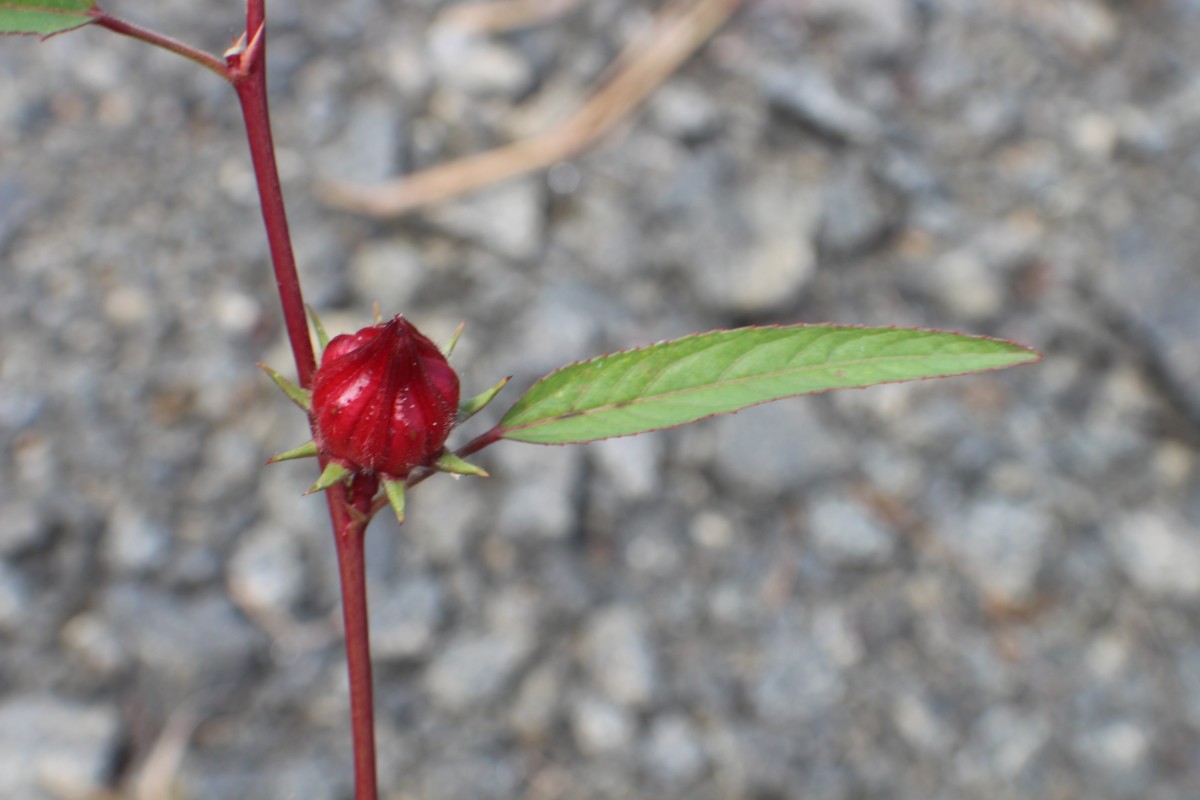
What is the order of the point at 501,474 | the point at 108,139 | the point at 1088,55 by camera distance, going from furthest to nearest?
1. the point at 1088,55
2. the point at 108,139
3. the point at 501,474

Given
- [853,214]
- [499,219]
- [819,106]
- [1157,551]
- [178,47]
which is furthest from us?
[819,106]

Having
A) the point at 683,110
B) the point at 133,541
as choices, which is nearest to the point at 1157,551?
the point at 683,110

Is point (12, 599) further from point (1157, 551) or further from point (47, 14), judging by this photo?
point (1157, 551)

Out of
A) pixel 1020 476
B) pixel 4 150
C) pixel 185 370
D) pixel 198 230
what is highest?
pixel 4 150

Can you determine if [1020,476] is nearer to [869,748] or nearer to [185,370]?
[869,748]

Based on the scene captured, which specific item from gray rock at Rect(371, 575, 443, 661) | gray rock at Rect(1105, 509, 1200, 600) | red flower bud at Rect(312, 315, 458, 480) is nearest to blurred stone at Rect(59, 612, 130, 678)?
gray rock at Rect(371, 575, 443, 661)

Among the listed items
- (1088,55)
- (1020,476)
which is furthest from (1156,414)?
(1088,55)

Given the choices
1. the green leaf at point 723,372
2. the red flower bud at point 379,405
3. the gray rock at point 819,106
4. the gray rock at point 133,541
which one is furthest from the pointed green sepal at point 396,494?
the gray rock at point 819,106
